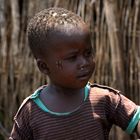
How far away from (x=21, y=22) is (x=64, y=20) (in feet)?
8.64

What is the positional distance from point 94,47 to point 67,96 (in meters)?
1.97

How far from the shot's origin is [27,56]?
481 cm

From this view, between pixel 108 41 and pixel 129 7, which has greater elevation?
pixel 129 7

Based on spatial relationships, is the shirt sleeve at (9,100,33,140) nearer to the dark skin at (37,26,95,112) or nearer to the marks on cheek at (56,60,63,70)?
the dark skin at (37,26,95,112)

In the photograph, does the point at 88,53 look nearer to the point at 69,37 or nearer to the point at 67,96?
the point at 69,37

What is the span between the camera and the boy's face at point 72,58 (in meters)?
2.26

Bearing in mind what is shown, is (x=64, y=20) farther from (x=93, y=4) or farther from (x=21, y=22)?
(x=21, y=22)

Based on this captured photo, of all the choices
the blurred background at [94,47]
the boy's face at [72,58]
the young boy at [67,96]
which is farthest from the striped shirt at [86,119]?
the blurred background at [94,47]


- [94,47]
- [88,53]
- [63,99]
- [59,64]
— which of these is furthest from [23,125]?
[94,47]

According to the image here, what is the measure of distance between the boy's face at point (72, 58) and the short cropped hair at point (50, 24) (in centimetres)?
3

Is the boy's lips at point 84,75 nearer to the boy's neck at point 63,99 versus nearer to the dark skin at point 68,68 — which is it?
the dark skin at point 68,68

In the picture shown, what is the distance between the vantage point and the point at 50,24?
2311 millimetres

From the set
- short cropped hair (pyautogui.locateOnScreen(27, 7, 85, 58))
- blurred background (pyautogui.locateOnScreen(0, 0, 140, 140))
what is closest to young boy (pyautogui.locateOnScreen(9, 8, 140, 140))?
short cropped hair (pyautogui.locateOnScreen(27, 7, 85, 58))

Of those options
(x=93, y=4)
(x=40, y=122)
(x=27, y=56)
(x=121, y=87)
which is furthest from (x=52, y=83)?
(x=27, y=56)
